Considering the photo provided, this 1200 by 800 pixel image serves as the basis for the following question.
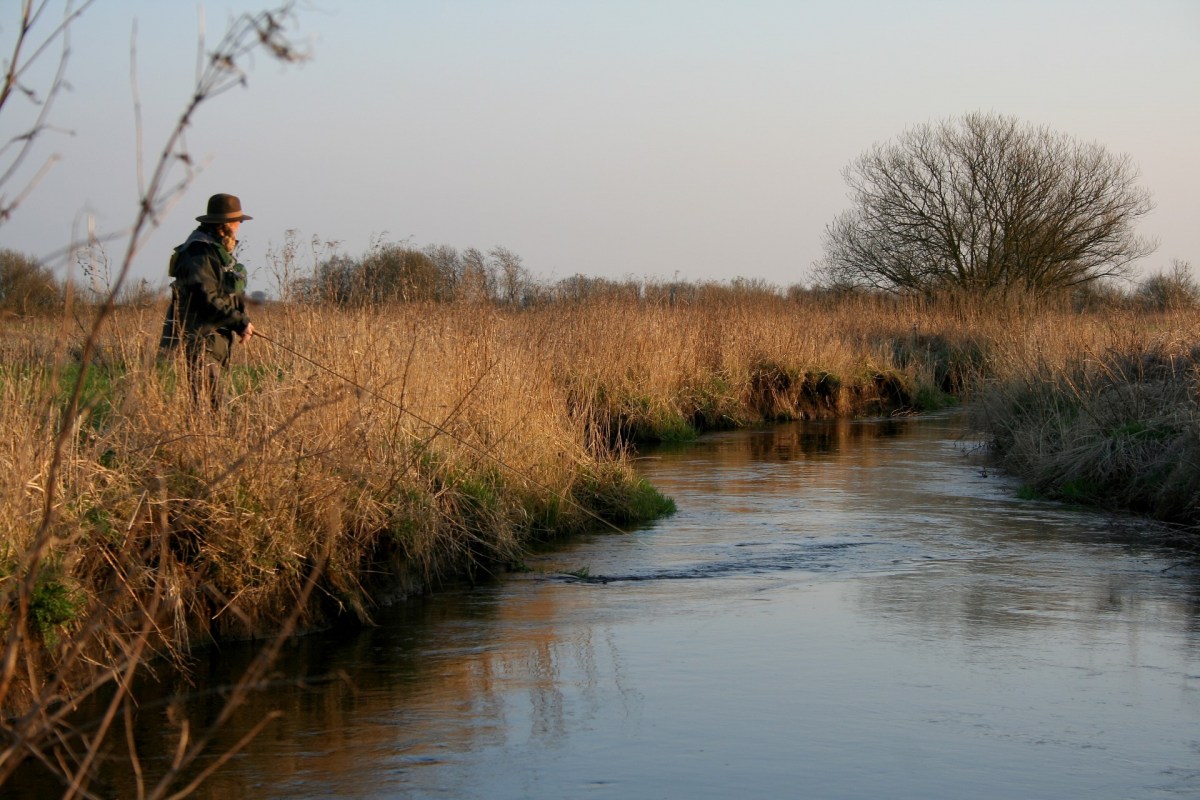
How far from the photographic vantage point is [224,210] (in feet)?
26.9

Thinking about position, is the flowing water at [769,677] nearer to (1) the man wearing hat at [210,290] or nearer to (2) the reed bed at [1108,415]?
(2) the reed bed at [1108,415]

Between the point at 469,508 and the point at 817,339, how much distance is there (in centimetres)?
1531

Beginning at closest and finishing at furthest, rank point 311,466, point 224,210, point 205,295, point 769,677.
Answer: point 769,677
point 311,466
point 205,295
point 224,210

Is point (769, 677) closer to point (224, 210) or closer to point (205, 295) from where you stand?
point (205, 295)

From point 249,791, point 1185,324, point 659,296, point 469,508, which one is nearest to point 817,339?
point 659,296

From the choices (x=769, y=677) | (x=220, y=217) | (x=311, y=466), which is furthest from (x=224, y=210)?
(x=769, y=677)

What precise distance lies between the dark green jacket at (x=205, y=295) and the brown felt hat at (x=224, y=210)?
128 mm

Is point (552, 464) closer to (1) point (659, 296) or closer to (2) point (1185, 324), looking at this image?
(2) point (1185, 324)

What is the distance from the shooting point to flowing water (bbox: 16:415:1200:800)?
4656 mm

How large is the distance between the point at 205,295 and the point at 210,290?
0.20ft

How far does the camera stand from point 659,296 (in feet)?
71.7

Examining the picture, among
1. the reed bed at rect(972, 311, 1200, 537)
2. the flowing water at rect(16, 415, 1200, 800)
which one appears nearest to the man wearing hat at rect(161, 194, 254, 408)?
the flowing water at rect(16, 415, 1200, 800)

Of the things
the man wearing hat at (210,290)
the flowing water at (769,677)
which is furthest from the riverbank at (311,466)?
the flowing water at (769,677)

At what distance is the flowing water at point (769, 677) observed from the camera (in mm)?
4656
